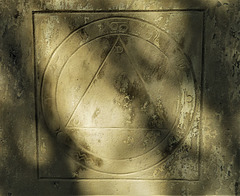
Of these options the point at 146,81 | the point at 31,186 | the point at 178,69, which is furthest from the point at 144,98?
the point at 31,186

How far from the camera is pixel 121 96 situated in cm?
135

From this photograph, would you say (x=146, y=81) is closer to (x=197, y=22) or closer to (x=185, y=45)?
(x=185, y=45)

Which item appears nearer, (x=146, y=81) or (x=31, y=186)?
(x=146, y=81)

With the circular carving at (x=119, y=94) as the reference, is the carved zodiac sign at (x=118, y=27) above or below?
above

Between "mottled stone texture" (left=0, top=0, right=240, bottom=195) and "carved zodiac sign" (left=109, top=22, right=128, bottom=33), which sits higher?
"carved zodiac sign" (left=109, top=22, right=128, bottom=33)

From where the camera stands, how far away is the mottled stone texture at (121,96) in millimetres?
1307

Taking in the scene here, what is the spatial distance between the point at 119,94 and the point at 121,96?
0.02 metres

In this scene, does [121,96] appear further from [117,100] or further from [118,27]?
[118,27]

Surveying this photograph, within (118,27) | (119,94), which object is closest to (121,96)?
(119,94)

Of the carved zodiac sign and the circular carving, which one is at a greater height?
the carved zodiac sign

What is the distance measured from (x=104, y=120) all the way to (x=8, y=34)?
68cm

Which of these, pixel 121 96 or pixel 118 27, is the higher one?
pixel 118 27

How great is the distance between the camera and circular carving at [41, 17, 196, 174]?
1.32m

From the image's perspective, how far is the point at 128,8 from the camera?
1.30 metres
